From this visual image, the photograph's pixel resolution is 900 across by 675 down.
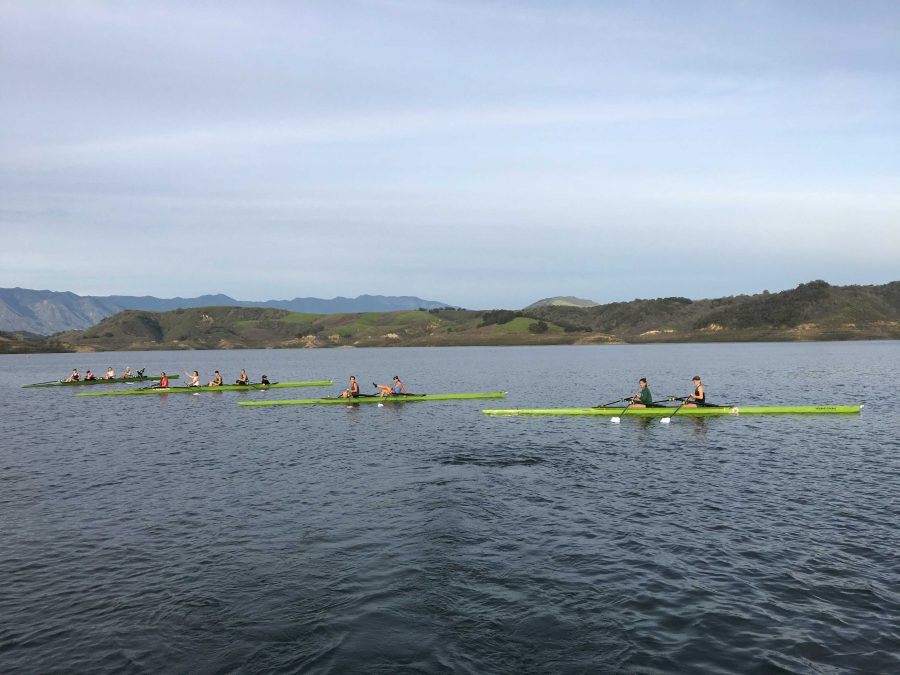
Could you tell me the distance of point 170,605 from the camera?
45.0 feet

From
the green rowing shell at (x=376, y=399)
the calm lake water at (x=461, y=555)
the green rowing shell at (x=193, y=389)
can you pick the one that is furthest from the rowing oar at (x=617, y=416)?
the green rowing shell at (x=193, y=389)

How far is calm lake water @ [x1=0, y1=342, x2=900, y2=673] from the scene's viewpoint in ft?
38.1

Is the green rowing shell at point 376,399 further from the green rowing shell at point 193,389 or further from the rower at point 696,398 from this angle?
the rower at point 696,398

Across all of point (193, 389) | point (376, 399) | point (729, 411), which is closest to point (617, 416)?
point (729, 411)

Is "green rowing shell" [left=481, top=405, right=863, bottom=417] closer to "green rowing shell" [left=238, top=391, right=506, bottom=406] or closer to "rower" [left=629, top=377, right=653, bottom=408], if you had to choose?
"rower" [left=629, top=377, right=653, bottom=408]

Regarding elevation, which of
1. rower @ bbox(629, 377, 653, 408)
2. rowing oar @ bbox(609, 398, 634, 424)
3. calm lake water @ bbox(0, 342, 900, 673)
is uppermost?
rower @ bbox(629, 377, 653, 408)

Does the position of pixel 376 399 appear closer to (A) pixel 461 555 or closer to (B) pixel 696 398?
(B) pixel 696 398

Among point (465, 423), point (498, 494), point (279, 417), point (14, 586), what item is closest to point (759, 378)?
point (465, 423)

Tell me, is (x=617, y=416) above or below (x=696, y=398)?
below

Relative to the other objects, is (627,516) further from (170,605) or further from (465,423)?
(465,423)

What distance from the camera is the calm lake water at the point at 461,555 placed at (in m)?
11.6

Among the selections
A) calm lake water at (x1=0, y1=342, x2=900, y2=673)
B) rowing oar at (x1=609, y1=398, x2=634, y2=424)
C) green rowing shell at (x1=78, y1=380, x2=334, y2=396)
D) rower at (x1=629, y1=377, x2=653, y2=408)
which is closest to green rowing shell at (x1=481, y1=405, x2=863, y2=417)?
rowing oar at (x1=609, y1=398, x2=634, y2=424)

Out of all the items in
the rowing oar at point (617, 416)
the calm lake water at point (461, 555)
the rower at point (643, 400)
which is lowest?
the calm lake water at point (461, 555)

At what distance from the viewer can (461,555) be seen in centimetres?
1650
